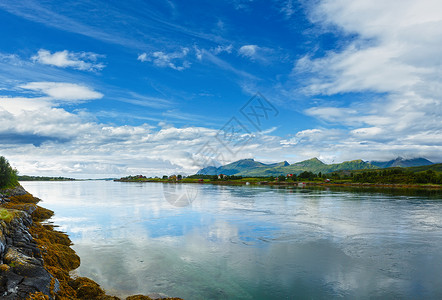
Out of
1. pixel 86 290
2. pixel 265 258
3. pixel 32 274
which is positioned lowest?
pixel 265 258

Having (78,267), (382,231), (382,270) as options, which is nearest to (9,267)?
(78,267)

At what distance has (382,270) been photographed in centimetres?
1532

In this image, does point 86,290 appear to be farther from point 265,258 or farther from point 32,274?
point 265,258

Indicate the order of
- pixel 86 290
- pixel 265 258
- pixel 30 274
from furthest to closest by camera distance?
1. pixel 265 258
2. pixel 86 290
3. pixel 30 274

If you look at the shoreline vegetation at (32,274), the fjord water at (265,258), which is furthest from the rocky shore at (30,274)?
the fjord water at (265,258)

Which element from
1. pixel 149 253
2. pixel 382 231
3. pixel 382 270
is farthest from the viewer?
pixel 382 231

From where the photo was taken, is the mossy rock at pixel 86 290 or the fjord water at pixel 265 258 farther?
the fjord water at pixel 265 258

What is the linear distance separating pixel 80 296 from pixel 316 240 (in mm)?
17644

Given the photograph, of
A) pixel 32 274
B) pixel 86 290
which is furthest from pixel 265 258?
pixel 32 274

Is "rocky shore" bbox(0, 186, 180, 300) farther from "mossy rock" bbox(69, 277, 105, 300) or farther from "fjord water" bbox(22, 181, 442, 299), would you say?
"fjord water" bbox(22, 181, 442, 299)

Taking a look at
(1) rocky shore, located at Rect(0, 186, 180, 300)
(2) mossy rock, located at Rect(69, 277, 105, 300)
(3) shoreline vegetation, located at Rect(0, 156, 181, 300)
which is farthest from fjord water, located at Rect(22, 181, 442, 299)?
(1) rocky shore, located at Rect(0, 186, 180, 300)

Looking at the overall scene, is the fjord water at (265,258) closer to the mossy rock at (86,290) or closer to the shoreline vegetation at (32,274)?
the mossy rock at (86,290)

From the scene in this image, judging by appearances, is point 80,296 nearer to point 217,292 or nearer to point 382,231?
point 217,292

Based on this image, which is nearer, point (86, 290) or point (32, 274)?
point (32, 274)
